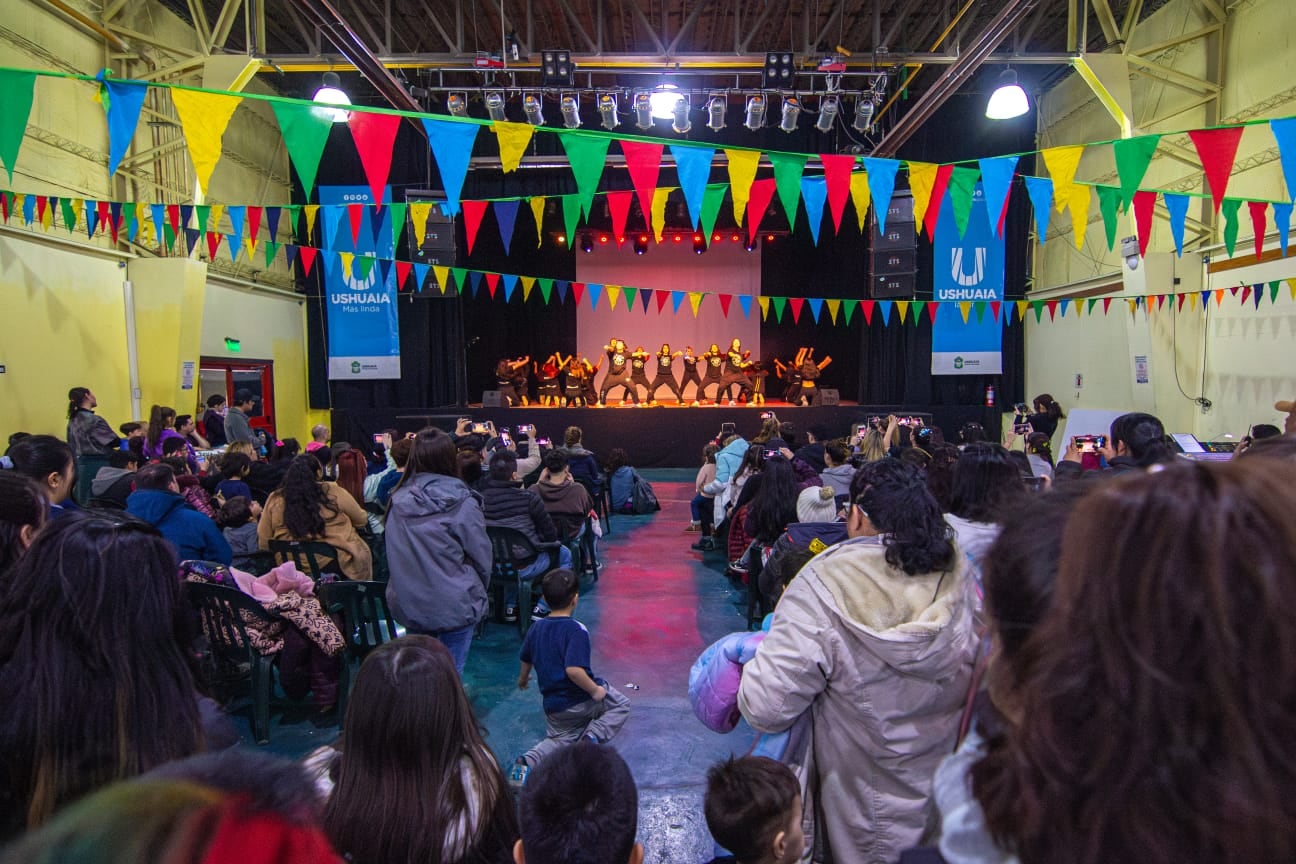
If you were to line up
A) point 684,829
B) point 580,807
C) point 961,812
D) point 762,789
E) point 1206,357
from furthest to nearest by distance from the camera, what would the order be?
point 1206,357 < point 684,829 < point 762,789 < point 580,807 < point 961,812

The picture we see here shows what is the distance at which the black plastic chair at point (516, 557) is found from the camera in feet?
13.3

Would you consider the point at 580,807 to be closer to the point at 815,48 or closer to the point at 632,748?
the point at 632,748

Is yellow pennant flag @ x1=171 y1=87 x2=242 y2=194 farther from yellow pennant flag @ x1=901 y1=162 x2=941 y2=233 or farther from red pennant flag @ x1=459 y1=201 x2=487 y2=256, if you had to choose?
yellow pennant flag @ x1=901 y1=162 x2=941 y2=233

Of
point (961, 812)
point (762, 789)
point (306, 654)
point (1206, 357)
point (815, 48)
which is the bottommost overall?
point (306, 654)

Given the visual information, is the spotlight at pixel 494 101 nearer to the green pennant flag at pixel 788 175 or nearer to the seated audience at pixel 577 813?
the green pennant flag at pixel 788 175

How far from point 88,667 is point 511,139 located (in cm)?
348

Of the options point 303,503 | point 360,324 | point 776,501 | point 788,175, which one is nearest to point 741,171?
point 788,175

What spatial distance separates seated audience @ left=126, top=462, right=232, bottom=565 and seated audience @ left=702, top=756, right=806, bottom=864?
2705mm

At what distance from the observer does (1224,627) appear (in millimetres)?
451

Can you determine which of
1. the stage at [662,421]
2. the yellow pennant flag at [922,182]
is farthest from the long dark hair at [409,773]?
the stage at [662,421]

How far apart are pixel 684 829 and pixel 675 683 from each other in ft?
3.91

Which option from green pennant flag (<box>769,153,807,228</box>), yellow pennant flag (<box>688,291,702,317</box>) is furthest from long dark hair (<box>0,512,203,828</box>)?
yellow pennant flag (<box>688,291,702,317</box>)

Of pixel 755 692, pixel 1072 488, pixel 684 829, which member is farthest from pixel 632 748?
pixel 1072 488

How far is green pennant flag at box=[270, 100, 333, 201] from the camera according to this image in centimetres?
328
